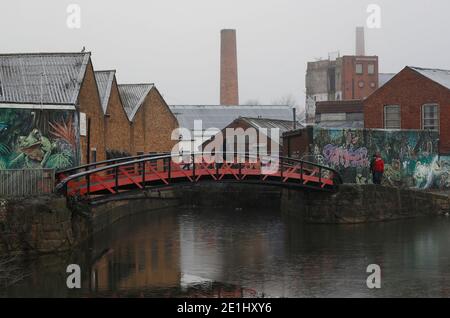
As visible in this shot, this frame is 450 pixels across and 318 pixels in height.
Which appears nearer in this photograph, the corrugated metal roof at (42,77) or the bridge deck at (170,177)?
the bridge deck at (170,177)

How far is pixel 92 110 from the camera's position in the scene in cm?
3725

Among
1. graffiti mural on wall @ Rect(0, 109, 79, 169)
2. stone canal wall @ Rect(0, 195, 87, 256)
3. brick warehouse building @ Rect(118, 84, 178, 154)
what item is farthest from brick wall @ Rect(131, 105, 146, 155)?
stone canal wall @ Rect(0, 195, 87, 256)

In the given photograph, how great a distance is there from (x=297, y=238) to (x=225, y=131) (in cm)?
2180

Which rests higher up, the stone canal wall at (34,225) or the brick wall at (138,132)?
the brick wall at (138,132)

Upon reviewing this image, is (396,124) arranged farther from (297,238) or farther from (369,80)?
(369,80)

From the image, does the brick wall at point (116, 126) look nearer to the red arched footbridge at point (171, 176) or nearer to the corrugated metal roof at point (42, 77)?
the corrugated metal roof at point (42, 77)

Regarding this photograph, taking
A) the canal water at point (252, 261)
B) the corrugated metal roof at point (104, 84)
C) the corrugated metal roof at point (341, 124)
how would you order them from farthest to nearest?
the corrugated metal roof at point (341, 124)
the corrugated metal roof at point (104, 84)
the canal water at point (252, 261)

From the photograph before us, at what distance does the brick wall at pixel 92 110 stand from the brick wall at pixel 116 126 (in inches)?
65.0

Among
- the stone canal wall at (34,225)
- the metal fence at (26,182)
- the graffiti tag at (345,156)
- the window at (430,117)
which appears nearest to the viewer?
the stone canal wall at (34,225)

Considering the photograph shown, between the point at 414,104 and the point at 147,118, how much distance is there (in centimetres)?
1743

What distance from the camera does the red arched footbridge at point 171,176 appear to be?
2839cm

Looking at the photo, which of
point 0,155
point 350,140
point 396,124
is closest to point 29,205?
point 0,155

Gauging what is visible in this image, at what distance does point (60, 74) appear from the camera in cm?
3631

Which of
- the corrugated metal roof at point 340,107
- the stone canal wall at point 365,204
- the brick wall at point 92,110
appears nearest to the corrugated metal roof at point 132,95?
the brick wall at point 92,110
